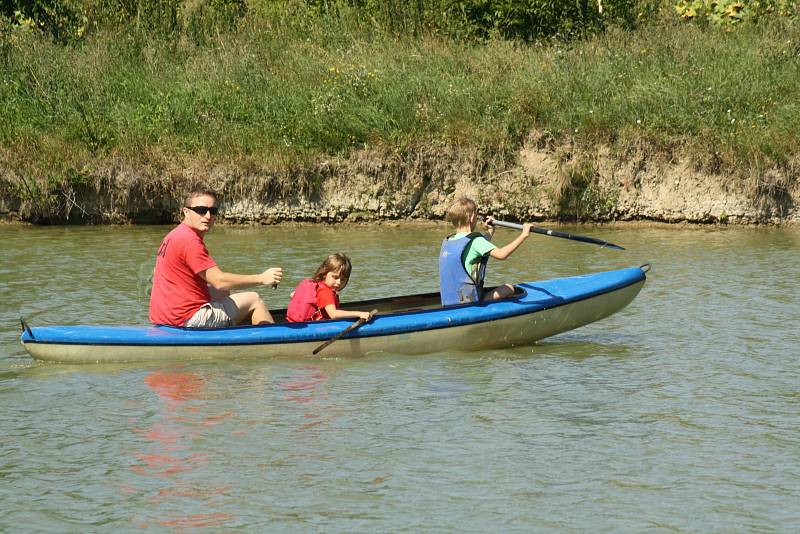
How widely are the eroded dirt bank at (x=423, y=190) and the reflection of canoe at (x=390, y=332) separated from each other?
7.06 m

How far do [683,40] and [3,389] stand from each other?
13.7 metres

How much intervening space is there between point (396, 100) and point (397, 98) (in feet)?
0.10

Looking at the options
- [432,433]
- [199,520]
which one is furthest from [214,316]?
[199,520]

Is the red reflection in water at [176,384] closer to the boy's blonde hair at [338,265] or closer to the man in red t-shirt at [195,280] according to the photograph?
the man in red t-shirt at [195,280]

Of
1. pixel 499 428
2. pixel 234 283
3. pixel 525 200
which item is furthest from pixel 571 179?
pixel 499 428

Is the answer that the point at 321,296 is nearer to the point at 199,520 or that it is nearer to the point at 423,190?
the point at 199,520

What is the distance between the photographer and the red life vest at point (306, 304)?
31.3 ft

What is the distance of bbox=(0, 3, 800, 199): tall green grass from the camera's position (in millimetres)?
17250

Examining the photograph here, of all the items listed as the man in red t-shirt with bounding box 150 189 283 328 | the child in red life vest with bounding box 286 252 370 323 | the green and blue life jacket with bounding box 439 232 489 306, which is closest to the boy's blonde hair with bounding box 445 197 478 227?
the green and blue life jacket with bounding box 439 232 489 306

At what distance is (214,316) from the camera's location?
9219mm

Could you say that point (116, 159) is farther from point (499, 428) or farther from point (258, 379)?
point (499, 428)

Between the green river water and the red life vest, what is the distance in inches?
16.6

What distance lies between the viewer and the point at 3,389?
332 inches

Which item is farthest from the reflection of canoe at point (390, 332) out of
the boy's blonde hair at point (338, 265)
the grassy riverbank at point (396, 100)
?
the grassy riverbank at point (396, 100)
